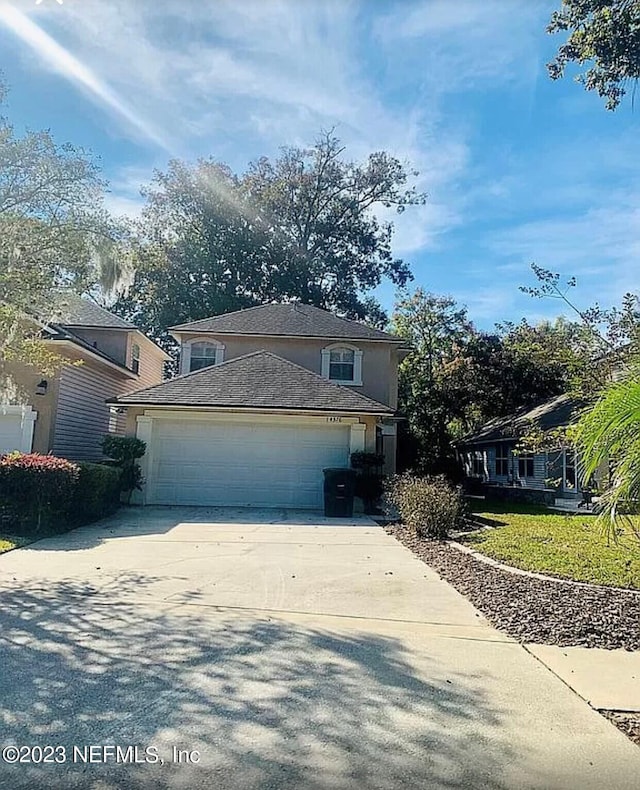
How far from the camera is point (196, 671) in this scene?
413cm

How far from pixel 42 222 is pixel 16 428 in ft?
27.0

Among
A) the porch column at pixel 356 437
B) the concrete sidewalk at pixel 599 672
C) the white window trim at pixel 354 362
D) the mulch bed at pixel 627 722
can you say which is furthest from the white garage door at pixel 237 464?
the mulch bed at pixel 627 722

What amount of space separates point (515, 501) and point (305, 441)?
10.1m

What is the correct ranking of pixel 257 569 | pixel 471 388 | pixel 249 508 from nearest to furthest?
1. pixel 257 569
2. pixel 249 508
3. pixel 471 388

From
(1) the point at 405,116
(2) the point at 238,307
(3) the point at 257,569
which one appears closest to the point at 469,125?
(1) the point at 405,116

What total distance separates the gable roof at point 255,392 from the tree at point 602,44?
849 cm

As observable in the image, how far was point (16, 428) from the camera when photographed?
1533 centimetres

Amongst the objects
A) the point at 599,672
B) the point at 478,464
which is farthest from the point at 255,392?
the point at 478,464

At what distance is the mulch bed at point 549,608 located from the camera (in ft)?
17.1

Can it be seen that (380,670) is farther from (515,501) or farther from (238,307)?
(238,307)

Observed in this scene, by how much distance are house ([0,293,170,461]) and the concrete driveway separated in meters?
6.09

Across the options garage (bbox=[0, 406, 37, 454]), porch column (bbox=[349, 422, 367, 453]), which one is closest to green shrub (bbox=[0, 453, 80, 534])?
garage (bbox=[0, 406, 37, 454])

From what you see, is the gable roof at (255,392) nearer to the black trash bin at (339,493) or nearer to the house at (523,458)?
the black trash bin at (339,493)

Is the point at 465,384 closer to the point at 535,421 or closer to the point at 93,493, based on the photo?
the point at 535,421
